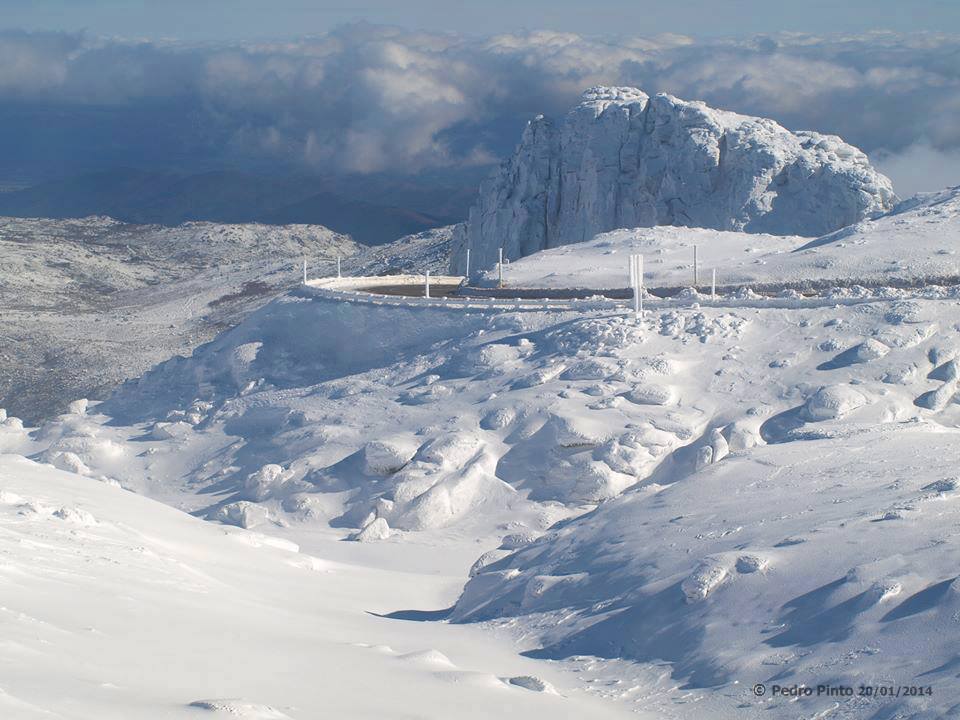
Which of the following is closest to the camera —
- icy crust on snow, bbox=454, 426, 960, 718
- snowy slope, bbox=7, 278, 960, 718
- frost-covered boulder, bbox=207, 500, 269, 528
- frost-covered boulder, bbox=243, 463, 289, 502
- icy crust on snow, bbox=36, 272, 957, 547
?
icy crust on snow, bbox=454, 426, 960, 718

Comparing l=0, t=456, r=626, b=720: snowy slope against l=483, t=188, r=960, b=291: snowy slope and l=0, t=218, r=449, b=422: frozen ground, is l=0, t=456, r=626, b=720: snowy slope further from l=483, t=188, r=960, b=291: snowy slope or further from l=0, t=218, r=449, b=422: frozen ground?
l=0, t=218, r=449, b=422: frozen ground

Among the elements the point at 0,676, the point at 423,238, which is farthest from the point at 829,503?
the point at 423,238

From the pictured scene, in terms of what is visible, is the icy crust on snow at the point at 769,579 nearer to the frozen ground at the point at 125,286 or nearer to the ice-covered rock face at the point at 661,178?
the ice-covered rock face at the point at 661,178

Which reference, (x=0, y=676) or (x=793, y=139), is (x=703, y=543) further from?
(x=793, y=139)

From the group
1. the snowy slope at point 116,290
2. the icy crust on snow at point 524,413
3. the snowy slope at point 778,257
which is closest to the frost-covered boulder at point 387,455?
the icy crust on snow at point 524,413

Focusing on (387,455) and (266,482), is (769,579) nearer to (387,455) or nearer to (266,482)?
(387,455)

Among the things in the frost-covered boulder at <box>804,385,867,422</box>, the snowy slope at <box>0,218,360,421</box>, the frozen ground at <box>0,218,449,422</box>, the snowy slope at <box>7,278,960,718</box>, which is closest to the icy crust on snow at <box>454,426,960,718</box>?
the snowy slope at <box>7,278,960,718</box>
